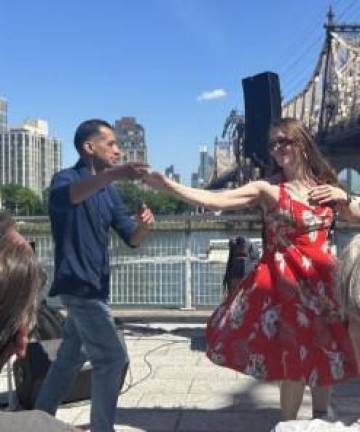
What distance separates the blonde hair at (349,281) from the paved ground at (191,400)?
251 centimetres

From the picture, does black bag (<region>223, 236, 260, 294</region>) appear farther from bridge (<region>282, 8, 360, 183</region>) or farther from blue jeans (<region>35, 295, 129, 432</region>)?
bridge (<region>282, 8, 360, 183</region>)

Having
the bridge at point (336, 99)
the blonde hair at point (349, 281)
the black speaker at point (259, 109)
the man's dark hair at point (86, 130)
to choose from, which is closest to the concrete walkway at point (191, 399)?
the man's dark hair at point (86, 130)

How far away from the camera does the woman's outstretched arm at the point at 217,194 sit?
3.18 meters

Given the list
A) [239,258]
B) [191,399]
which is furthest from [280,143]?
[239,258]

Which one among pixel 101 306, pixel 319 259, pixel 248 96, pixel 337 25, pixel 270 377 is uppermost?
pixel 337 25

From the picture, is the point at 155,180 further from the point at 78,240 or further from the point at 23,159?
the point at 23,159

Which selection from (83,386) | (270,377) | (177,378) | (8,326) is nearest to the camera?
(8,326)

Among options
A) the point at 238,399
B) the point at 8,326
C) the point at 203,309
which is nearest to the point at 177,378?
the point at 238,399

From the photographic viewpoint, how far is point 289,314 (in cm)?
330

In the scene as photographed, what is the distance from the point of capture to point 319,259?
338 cm

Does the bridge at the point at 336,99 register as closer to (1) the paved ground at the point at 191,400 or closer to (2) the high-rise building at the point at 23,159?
(1) the paved ground at the point at 191,400

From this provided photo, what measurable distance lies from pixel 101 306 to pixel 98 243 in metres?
0.28

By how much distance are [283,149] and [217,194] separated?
0.36 m

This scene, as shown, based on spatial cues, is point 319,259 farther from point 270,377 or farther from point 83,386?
point 83,386
